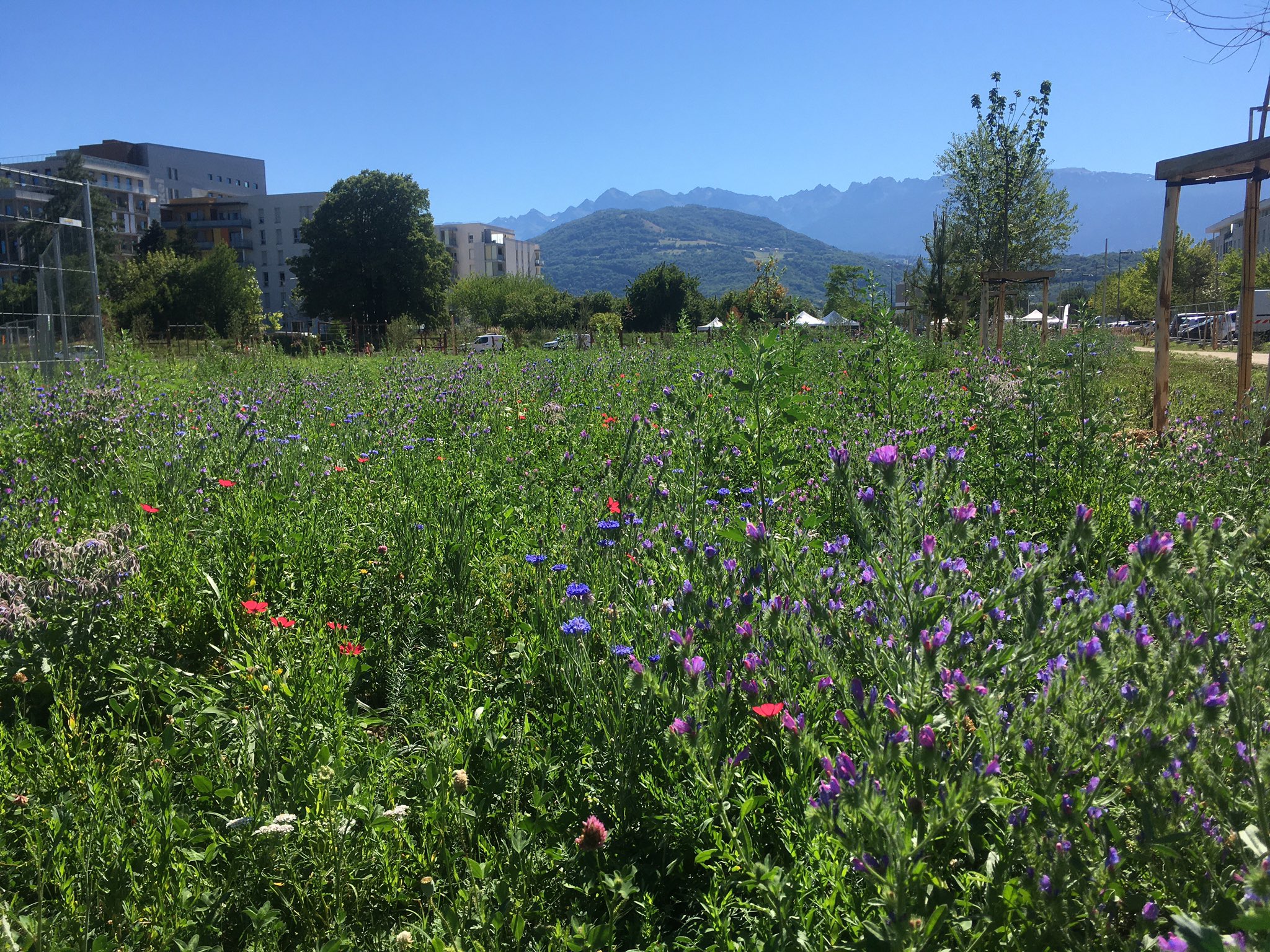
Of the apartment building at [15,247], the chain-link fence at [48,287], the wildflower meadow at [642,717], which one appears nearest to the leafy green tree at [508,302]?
the apartment building at [15,247]

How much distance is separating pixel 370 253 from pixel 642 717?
183ft

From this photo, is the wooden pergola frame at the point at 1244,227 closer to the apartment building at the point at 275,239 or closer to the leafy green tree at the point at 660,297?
the leafy green tree at the point at 660,297

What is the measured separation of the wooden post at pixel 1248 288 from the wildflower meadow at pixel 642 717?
10.2ft

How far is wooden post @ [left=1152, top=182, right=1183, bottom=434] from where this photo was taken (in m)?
6.35

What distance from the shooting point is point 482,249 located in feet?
374

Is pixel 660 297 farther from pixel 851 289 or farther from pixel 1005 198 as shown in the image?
pixel 851 289

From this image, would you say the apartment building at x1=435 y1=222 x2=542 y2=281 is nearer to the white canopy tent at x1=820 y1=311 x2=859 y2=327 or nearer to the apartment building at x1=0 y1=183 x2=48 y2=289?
the white canopy tent at x1=820 y1=311 x2=859 y2=327

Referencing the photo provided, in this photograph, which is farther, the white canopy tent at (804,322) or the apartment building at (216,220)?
the apartment building at (216,220)

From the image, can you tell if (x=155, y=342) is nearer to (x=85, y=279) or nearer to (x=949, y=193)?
(x=85, y=279)

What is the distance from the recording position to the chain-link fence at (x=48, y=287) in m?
11.6

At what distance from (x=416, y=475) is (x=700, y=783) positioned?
3.02 m

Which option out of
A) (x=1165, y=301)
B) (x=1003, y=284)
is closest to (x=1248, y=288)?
(x=1165, y=301)

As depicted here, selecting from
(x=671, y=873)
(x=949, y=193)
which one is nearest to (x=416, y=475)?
(x=671, y=873)

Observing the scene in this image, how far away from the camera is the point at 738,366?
6.52 metres
